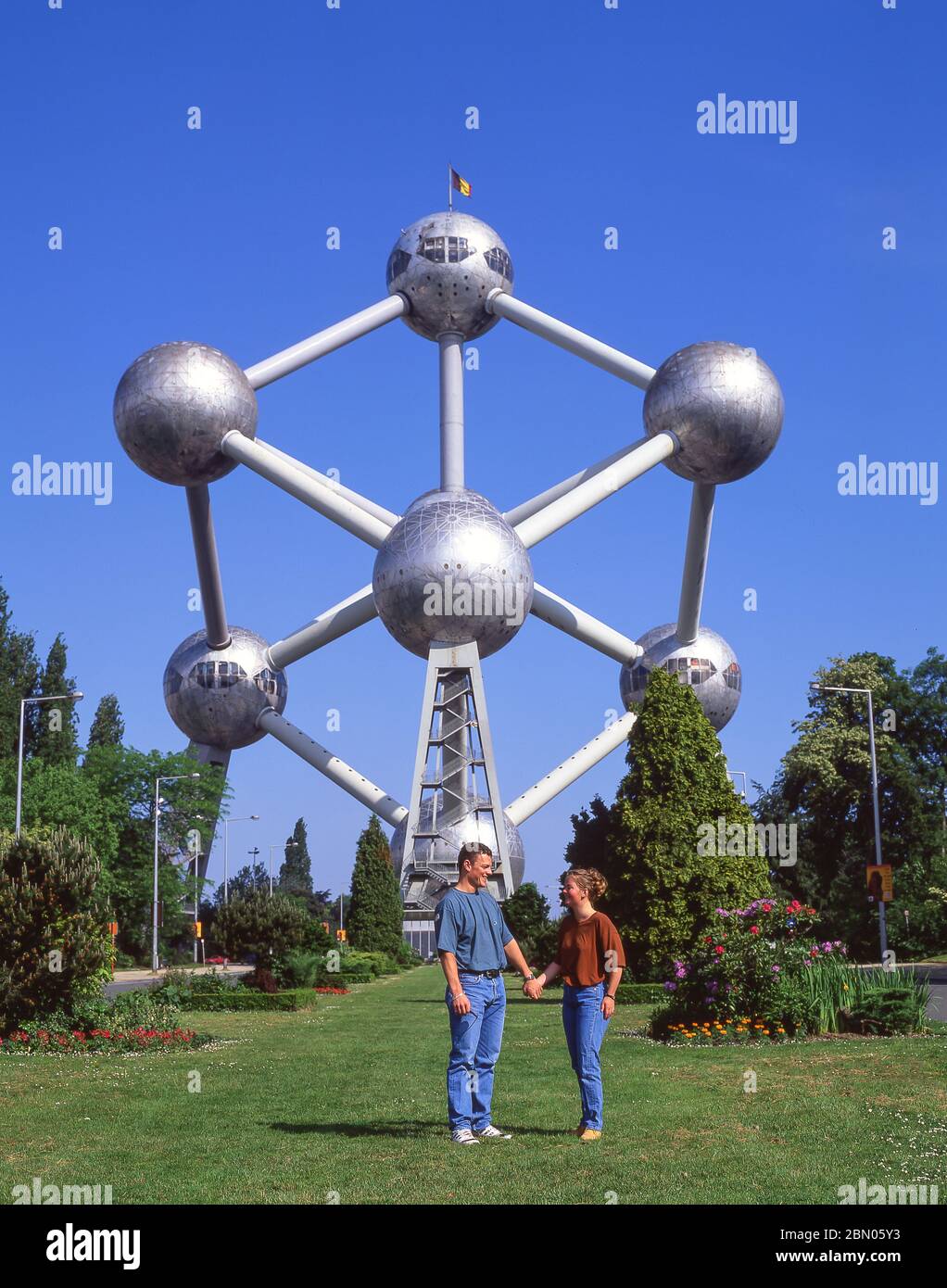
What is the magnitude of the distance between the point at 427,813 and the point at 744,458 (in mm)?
12145

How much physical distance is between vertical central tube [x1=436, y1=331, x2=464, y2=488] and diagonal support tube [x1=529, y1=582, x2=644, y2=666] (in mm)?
3950

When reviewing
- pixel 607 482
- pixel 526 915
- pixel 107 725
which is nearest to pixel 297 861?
pixel 107 725

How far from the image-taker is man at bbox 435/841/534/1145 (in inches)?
382

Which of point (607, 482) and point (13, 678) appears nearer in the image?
point (607, 482)

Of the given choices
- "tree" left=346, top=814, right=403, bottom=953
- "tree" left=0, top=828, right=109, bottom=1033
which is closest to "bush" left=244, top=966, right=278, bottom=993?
"tree" left=0, top=828, right=109, bottom=1033

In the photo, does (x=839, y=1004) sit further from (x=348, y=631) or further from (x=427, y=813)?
(x=348, y=631)

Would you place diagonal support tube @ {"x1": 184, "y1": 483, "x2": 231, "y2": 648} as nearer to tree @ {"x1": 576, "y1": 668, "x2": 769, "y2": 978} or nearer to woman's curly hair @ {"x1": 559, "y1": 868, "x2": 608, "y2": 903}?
tree @ {"x1": 576, "y1": 668, "x2": 769, "y2": 978}

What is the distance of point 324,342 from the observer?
40.5 meters

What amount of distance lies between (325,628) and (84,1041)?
25110 millimetres

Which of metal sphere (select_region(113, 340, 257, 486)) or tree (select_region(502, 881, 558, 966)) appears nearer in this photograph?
metal sphere (select_region(113, 340, 257, 486))

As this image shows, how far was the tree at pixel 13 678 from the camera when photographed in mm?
57406

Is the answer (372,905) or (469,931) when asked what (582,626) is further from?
Result: (469,931)

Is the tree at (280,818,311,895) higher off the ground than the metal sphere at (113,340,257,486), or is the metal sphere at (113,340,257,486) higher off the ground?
the metal sphere at (113,340,257,486)
